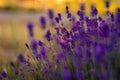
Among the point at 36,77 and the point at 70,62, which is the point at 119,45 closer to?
the point at 70,62

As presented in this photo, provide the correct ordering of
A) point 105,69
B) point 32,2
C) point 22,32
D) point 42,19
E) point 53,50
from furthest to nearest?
point 32,2, point 22,32, point 42,19, point 53,50, point 105,69

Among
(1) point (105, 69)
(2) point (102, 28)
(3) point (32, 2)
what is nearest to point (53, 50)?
(2) point (102, 28)

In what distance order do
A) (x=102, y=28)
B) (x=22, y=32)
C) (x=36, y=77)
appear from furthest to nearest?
(x=22, y=32) < (x=36, y=77) < (x=102, y=28)

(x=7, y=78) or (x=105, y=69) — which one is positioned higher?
(x=105, y=69)

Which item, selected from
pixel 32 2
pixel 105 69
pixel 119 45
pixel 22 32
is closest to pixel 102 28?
pixel 119 45

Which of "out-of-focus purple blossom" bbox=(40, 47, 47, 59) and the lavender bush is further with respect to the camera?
"out-of-focus purple blossom" bbox=(40, 47, 47, 59)

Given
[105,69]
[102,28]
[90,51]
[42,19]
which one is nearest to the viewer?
[105,69]

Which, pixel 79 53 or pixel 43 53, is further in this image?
pixel 43 53

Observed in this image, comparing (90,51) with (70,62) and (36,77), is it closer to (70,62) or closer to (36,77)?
(70,62)

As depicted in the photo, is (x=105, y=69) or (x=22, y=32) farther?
(x=22, y=32)

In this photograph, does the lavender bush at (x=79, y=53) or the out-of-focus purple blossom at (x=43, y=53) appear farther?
the out-of-focus purple blossom at (x=43, y=53)
